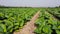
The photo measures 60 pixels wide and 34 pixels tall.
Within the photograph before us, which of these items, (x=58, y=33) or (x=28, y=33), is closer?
(x=58, y=33)

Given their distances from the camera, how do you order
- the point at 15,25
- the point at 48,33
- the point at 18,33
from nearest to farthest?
the point at 48,33 → the point at 18,33 → the point at 15,25

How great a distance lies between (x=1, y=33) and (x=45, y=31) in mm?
1321

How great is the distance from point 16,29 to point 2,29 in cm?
108

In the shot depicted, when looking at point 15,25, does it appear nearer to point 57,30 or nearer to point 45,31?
point 45,31

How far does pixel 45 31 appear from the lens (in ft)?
12.2

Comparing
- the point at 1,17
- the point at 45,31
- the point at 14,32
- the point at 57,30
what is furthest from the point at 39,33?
the point at 1,17

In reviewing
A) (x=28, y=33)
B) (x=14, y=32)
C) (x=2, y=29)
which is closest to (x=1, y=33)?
(x=2, y=29)

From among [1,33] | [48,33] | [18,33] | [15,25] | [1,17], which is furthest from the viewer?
[1,17]

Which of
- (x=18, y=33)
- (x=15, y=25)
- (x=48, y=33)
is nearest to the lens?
(x=48, y=33)

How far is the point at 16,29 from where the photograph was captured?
454 centimetres

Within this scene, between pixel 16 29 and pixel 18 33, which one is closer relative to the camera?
pixel 18 33

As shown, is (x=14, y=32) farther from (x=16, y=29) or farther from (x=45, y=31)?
(x=45, y=31)

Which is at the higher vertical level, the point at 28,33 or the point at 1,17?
the point at 1,17

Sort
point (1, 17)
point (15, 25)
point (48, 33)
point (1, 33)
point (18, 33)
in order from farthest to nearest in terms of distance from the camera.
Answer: point (1, 17) → point (15, 25) → point (18, 33) → point (48, 33) → point (1, 33)
